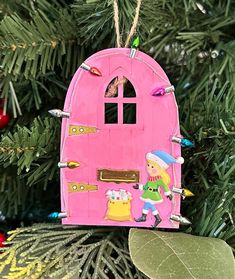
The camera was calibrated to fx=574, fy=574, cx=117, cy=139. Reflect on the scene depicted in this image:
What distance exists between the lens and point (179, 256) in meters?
0.47

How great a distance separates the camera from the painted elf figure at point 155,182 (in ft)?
1.69

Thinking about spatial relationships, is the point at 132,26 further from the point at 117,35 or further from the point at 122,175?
the point at 122,175

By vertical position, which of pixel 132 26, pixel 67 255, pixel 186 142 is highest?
pixel 132 26

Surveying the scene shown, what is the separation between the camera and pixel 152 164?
1.70 ft

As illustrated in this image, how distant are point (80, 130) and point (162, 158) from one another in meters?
0.08

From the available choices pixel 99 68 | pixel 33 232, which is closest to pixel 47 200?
pixel 33 232

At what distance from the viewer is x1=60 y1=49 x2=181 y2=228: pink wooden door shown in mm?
517

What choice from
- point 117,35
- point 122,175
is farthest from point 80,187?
point 117,35

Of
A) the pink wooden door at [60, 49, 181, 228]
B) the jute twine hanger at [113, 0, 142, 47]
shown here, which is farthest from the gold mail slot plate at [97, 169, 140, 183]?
the jute twine hanger at [113, 0, 142, 47]

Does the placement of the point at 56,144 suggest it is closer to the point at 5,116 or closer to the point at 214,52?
the point at 5,116

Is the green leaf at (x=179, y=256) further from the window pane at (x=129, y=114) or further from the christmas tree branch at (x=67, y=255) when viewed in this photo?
the window pane at (x=129, y=114)

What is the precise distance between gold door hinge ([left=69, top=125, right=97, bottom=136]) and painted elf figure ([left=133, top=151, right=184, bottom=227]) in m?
0.06

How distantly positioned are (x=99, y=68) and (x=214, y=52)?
0.59ft

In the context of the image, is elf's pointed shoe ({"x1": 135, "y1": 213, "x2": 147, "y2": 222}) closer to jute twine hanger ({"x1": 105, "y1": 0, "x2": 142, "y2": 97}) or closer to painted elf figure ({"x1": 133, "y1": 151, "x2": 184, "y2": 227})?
painted elf figure ({"x1": 133, "y1": 151, "x2": 184, "y2": 227})
